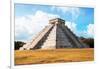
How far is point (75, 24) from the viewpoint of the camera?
2.60 m

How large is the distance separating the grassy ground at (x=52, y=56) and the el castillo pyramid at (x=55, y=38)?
0.19 feet

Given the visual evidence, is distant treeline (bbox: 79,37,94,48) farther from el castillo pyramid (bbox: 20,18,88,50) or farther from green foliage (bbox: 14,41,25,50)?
green foliage (bbox: 14,41,25,50)

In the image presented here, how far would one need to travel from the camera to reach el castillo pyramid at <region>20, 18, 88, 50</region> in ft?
8.02

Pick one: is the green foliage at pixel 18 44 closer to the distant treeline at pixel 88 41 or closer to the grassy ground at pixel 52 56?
the grassy ground at pixel 52 56

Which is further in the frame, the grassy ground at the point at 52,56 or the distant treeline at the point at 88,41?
the distant treeline at the point at 88,41

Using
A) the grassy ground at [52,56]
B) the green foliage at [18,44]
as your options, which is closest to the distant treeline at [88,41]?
the grassy ground at [52,56]

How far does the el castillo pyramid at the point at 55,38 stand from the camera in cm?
245

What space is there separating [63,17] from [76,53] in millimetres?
478

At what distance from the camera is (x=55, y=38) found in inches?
98.7

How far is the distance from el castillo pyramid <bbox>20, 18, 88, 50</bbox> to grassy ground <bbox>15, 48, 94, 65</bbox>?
6 centimetres

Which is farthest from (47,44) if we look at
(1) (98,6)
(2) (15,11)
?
(1) (98,6)

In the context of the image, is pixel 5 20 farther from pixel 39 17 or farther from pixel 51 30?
pixel 51 30

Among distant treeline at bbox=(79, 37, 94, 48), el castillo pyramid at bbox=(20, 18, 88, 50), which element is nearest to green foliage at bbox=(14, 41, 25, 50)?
el castillo pyramid at bbox=(20, 18, 88, 50)

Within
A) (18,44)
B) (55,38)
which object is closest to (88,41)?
(55,38)
